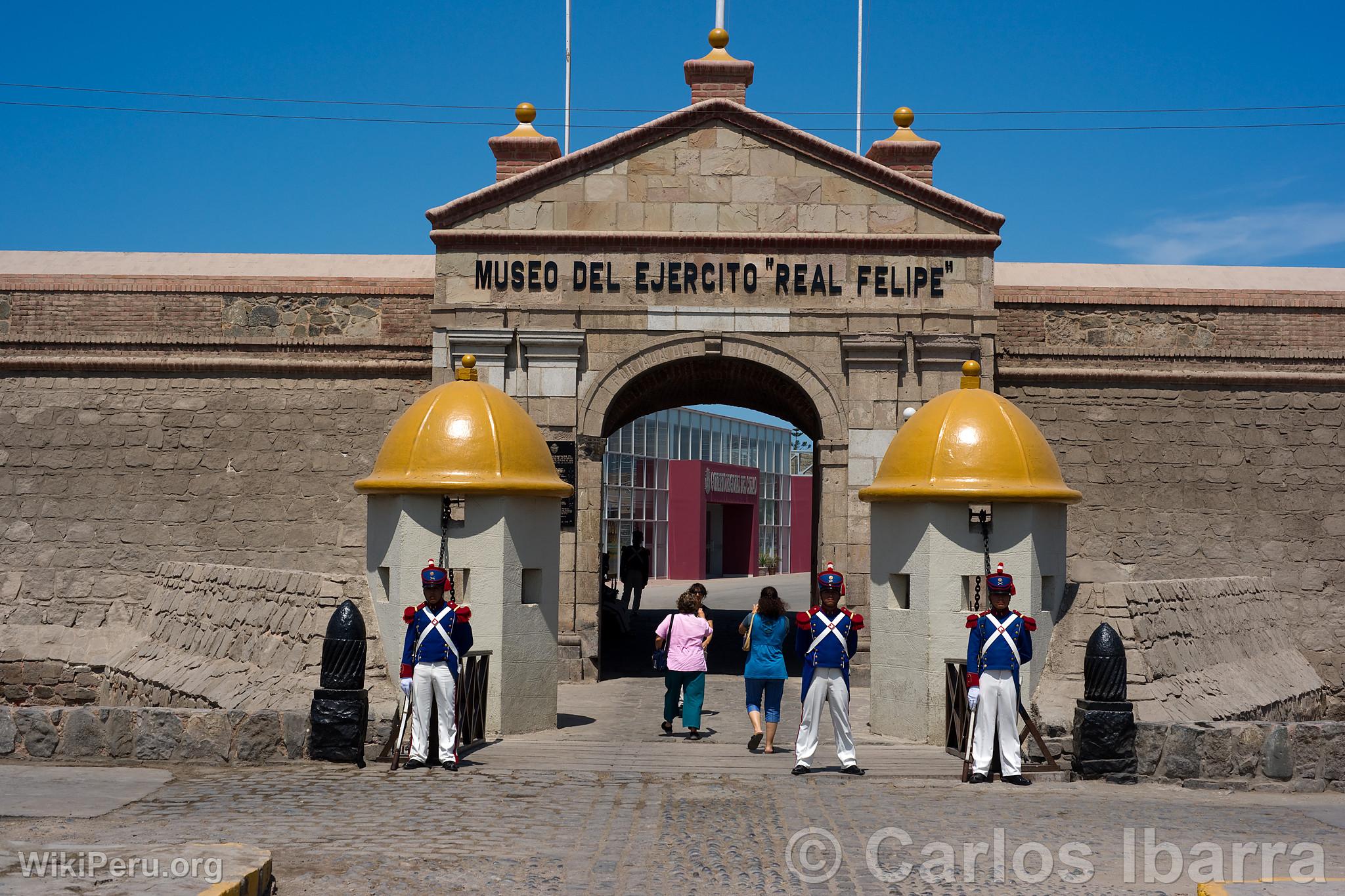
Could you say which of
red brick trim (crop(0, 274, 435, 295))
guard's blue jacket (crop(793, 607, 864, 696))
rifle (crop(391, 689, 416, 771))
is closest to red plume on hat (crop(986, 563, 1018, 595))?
guard's blue jacket (crop(793, 607, 864, 696))

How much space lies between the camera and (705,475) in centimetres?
4375

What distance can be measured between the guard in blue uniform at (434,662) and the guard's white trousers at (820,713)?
2.46m

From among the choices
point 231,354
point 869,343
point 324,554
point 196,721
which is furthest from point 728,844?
point 231,354

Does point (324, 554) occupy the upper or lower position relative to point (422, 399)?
lower

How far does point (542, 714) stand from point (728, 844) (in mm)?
4381

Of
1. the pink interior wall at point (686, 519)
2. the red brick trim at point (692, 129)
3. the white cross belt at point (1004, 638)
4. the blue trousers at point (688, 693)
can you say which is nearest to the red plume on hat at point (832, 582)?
→ the white cross belt at point (1004, 638)

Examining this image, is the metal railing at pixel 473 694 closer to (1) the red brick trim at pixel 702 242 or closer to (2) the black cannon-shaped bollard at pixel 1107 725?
(2) the black cannon-shaped bollard at pixel 1107 725

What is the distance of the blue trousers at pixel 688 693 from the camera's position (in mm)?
11016

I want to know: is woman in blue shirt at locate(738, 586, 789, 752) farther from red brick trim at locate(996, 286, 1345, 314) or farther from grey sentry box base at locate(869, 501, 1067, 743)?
red brick trim at locate(996, 286, 1345, 314)

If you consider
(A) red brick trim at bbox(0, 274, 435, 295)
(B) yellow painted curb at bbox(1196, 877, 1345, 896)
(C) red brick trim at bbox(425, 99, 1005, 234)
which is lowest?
(B) yellow painted curb at bbox(1196, 877, 1345, 896)

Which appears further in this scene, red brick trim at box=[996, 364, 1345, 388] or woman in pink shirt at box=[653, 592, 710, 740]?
red brick trim at box=[996, 364, 1345, 388]

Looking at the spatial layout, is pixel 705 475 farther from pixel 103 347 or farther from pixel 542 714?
pixel 542 714

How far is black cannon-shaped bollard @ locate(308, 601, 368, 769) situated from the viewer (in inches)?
352

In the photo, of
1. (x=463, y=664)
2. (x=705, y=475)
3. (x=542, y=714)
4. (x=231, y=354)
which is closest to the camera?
(x=463, y=664)
